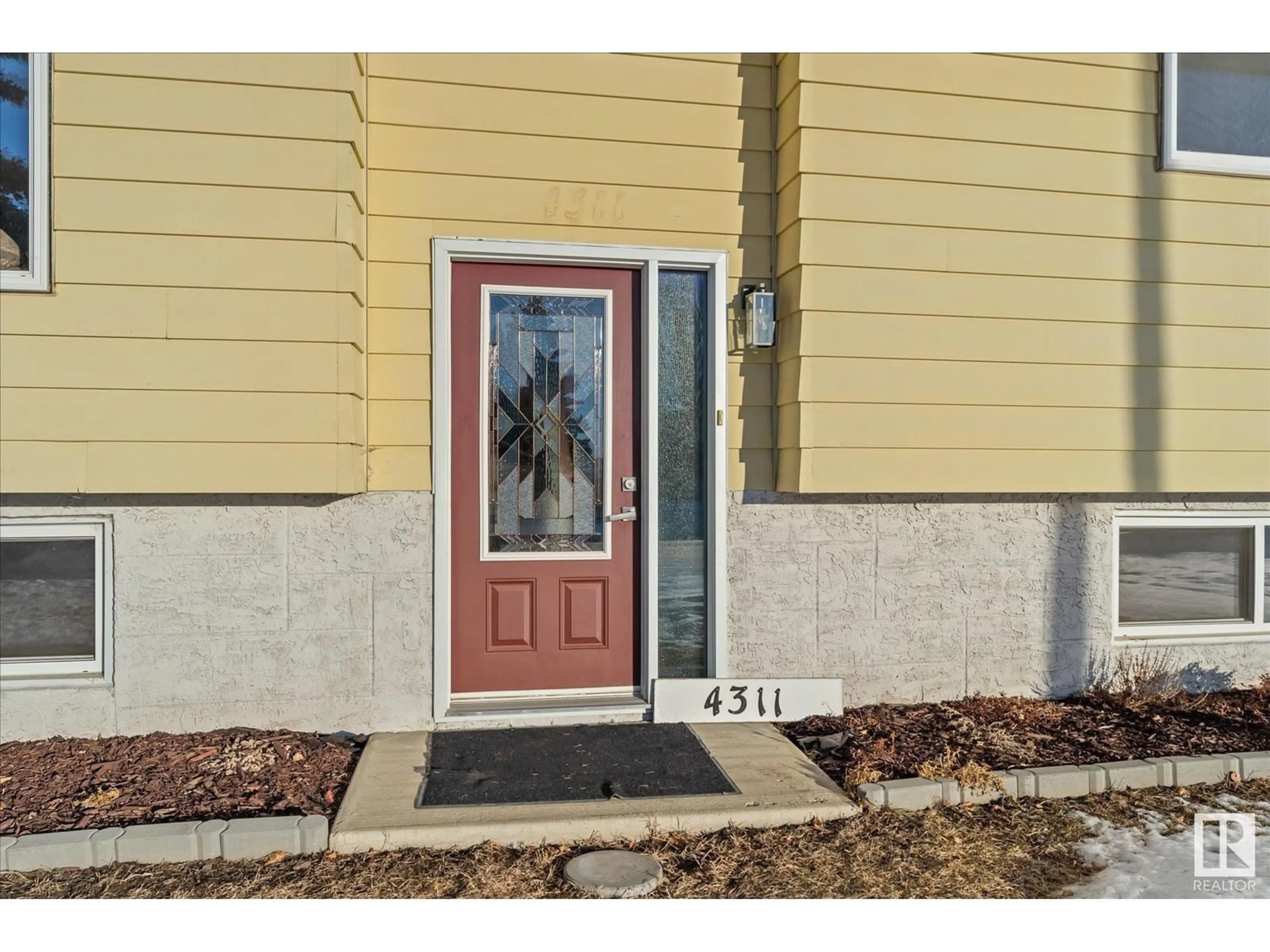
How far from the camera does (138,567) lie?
3.51m

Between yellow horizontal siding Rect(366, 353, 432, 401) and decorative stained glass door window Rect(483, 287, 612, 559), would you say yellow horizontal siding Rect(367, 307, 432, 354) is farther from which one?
decorative stained glass door window Rect(483, 287, 612, 559)

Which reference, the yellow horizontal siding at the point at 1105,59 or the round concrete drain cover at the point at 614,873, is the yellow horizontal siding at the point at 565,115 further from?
the round concrete drain cover at the point at 614,873

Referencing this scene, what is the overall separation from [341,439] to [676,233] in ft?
5.92

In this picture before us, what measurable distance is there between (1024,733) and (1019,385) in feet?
5.21

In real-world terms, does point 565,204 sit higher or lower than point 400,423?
higher

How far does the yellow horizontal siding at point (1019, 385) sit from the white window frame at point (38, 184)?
10.2 ft

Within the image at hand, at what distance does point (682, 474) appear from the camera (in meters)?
4.08

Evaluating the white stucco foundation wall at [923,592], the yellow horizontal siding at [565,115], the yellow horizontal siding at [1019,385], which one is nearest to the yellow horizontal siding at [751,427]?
the yellow horizontal siding at [1019,385]

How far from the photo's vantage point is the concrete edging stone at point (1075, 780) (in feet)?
10.1

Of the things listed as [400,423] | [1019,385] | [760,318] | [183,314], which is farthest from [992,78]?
[183,314]

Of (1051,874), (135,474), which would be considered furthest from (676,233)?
(1051,874)

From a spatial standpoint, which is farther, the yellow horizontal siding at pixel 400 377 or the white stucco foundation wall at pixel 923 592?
the white stucco foundation wall at pixel 923 592

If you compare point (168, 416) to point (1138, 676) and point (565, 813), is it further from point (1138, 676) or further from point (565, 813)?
point (1138, 676)

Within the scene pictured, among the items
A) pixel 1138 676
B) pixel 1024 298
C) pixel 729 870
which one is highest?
pixel 1024 298
